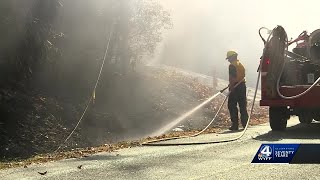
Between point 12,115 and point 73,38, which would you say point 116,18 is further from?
point 12,115

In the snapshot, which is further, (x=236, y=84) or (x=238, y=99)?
(x=238, y=99)

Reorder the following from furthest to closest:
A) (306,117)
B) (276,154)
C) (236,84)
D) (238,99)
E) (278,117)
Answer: (238,99)
(236,84)
(306,117)
(278,117)
(276,154)

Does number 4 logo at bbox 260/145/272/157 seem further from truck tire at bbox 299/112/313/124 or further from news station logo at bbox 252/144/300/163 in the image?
truck tire at bbox 299/112/313/124

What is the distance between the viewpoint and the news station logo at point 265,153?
4682 millimetres

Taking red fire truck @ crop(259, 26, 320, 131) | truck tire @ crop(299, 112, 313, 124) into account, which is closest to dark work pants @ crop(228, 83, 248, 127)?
red fire truck @ crop(259, 26, 320, 131)

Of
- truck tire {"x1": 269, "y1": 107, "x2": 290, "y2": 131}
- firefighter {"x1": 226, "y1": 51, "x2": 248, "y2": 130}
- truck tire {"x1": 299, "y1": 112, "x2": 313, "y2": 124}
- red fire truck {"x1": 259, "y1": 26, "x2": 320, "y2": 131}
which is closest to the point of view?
red fire truck {"x1": 259, "y1": 26, "x2": 320, "y2": 131}

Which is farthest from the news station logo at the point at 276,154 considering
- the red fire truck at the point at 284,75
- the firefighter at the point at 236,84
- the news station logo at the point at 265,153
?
the firefighter at the point at 236,84

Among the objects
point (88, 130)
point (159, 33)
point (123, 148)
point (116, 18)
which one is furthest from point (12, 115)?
point (159, 33)

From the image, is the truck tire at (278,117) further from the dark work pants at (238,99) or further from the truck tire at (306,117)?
the dark work pants at (238,99)

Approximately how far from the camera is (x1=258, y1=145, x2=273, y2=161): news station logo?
4.68 m

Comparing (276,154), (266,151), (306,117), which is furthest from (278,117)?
(276,154)

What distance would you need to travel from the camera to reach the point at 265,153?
476cm

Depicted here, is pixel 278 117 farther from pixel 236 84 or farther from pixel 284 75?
pixel 236 84

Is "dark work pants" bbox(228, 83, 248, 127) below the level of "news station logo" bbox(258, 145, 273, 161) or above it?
above
